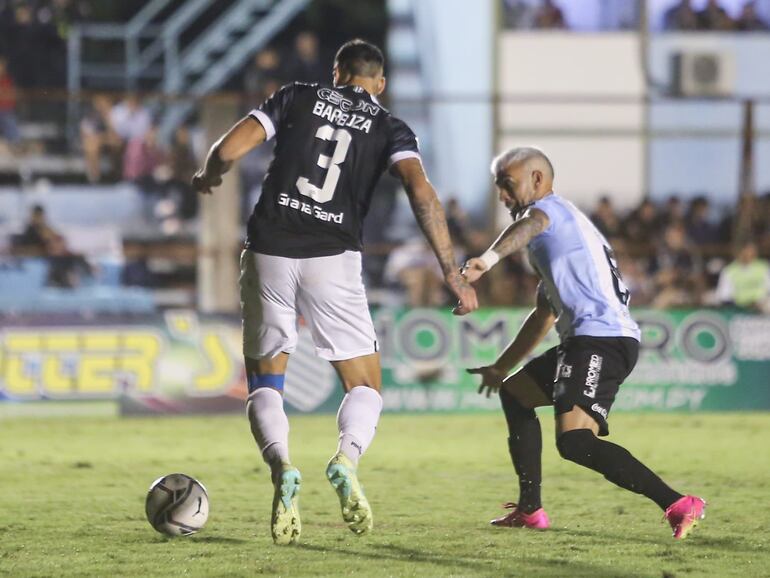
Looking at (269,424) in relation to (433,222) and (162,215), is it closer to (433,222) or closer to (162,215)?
(433,222)

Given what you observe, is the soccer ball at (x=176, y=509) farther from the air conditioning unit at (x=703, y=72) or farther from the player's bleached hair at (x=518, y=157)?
the air conditioning unit at (x=703, y=72)

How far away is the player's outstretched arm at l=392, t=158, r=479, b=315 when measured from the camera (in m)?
6.84

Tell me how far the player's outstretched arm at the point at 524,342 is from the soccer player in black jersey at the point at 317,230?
2.58ft

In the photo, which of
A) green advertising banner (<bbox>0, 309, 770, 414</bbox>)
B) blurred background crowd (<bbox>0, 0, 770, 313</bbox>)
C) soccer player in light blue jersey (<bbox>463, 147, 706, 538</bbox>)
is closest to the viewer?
soccer player in light blue jersey (<bbox>463, 147, 706, 538</bbox>)

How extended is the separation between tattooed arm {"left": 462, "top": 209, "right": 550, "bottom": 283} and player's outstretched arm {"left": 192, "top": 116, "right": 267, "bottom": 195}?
1.17m

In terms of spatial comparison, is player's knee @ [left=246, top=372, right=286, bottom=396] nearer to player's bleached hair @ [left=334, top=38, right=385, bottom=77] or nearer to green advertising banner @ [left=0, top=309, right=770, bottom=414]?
player's bleached hair @ [left=334, top=38, right=385, bottom=77]

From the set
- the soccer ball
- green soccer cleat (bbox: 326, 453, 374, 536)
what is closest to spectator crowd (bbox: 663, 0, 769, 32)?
the soccer ball

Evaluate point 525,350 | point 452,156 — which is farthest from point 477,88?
point 525,350

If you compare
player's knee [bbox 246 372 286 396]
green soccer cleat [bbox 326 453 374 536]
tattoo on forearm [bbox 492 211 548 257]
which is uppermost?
tattoo on forearm [bbox 492 211 548 257]

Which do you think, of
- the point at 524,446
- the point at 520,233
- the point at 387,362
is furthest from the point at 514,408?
the point at 387,362

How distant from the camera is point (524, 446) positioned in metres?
7.60

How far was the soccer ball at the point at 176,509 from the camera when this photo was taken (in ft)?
23.2

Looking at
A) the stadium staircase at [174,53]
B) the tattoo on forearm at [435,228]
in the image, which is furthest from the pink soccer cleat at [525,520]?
the stadium staircase at [174,53]

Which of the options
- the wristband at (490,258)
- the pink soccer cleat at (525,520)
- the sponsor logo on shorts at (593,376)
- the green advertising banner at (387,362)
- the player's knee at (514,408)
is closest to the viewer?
the wristband at (490,258)
